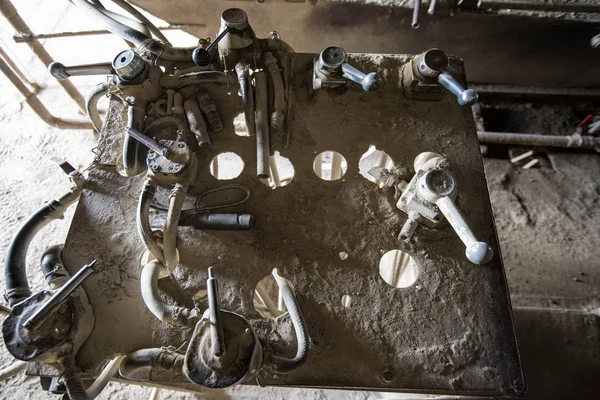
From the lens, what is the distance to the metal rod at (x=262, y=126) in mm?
1150

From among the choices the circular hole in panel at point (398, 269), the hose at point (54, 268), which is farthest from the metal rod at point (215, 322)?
the circular hole in panel at point (398, 269)

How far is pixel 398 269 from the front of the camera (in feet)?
6.89

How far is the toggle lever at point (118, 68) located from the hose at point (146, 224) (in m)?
0.38

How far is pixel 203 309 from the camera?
3.51 feet

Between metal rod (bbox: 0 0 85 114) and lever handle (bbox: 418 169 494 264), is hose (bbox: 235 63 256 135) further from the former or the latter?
metal rod (bbox: 0 0 85 114)

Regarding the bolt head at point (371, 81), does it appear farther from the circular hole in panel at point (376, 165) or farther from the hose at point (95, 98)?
the hose at point (95, 98)

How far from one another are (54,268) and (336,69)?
3.56ft

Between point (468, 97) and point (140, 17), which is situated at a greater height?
point (140, 17)

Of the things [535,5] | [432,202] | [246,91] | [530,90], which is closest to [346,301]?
[432,202]

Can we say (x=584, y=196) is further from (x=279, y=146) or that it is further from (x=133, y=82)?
(x=133, y=82)

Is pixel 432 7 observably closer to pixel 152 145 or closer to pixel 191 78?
pixel 191 78

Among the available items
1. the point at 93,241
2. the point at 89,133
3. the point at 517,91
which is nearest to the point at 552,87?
the point at 517,91

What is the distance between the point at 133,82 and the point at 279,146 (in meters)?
0.52

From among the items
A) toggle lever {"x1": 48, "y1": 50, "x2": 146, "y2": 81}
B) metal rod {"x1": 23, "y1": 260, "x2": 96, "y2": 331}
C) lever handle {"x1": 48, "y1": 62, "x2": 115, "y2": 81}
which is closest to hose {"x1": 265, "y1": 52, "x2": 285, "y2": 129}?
toggle lever {"x1": 48, "y1": 50, "x2": 146, "y2": 81}
